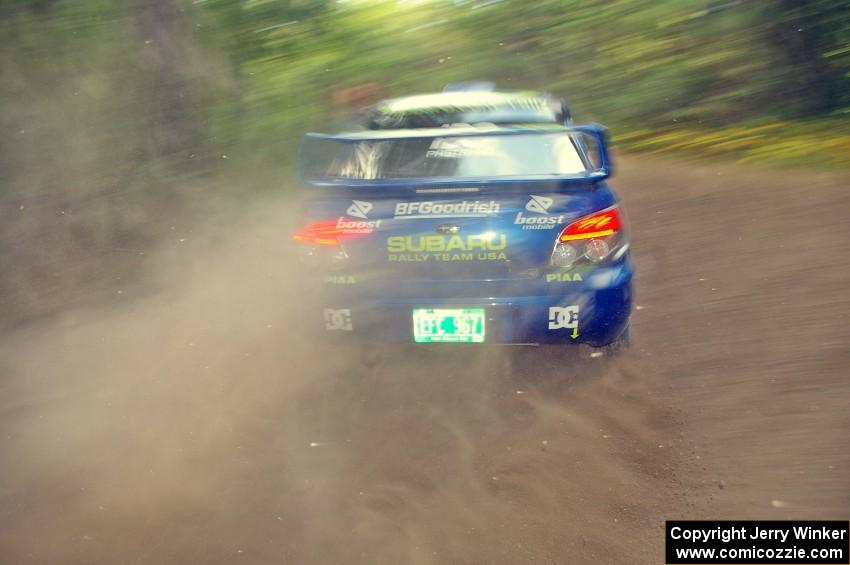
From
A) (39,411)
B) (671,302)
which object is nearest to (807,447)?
(671,302)

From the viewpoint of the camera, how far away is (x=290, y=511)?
147 inches

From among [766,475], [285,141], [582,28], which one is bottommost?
[766,475]

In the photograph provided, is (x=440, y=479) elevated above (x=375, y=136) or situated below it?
below

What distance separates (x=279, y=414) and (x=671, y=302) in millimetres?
3035

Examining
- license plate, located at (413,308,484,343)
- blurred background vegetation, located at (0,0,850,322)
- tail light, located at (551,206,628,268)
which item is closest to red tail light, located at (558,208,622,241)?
tail light, located at (551,206,628,268)

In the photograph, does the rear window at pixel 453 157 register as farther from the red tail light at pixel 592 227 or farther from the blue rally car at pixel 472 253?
the red tail light at pixel 592 227

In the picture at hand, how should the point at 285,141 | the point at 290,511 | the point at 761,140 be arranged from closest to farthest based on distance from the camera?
the point at 290,511
the point at 285,141
the point at 761,140

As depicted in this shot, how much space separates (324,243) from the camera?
4.65 m

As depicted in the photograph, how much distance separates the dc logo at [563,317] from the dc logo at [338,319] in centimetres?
109

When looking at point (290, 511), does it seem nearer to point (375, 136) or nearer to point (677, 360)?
point (375, 136)

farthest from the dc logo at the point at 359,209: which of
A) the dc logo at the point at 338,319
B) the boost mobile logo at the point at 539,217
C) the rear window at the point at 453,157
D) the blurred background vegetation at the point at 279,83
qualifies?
the blurred background vegetation at the point at 279,83

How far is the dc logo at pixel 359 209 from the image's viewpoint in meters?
4.58

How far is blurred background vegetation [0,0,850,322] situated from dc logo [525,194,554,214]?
15.6 ft

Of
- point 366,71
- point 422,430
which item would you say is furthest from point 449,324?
point 366,71
